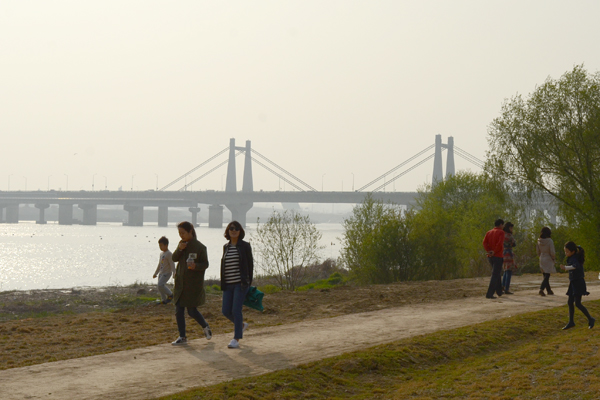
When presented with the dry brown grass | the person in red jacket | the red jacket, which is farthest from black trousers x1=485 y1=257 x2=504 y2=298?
the dry brown grass

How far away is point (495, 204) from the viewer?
34.8 m

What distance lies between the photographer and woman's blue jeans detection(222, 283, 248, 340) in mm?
8680

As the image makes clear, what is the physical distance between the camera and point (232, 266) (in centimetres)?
870

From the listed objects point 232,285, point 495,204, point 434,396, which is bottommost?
point 434,396

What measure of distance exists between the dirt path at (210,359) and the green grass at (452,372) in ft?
1.17

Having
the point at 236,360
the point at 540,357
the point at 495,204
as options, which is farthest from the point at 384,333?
the point at 495,204

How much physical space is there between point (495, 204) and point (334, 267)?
9043 millimetres

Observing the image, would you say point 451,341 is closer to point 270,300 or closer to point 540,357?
point 540,357

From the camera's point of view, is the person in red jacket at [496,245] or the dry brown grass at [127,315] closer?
the dry brown grass at [127,315]

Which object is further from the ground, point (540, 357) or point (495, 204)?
point (495, 204)

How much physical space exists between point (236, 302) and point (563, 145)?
72.7 feet

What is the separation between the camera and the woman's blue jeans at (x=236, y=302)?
28.5 feet

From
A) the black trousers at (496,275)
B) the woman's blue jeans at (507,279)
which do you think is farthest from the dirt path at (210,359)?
the woman's blue jeans at (507,279)

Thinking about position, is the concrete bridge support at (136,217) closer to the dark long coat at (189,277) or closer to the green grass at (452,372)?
the dark long coat at (189,277)
